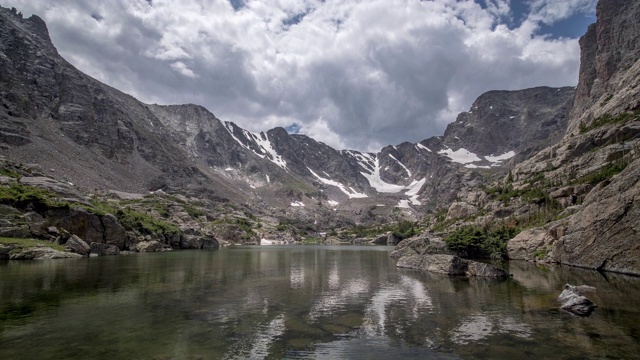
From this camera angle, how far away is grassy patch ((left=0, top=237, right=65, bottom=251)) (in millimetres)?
58562

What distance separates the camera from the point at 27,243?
2378 inches

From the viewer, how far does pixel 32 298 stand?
27.8 m

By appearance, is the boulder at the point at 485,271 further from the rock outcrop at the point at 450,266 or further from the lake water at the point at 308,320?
the lake water at the point at 308,320

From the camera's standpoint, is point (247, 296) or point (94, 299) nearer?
point (94, 299)

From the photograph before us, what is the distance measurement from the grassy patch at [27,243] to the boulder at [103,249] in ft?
28.8

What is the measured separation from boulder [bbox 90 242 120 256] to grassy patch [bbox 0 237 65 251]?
28.8 ft

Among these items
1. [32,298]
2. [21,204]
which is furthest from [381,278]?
[21,204]

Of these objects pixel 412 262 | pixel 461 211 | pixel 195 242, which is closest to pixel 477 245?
pixel 412 262

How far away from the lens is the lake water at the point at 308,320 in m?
16.6

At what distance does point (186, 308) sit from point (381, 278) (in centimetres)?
2625

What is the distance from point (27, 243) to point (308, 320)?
61.8 metres

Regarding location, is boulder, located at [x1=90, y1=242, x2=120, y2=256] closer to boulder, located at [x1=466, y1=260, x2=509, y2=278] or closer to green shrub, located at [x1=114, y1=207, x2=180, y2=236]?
green shrub, located at [x1=114, y1=207, x2=180, y2=236]

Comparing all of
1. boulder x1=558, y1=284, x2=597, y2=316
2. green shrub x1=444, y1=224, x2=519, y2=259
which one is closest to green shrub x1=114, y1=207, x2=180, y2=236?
green shrub x1=444, y1=224, x2=519, y2=259

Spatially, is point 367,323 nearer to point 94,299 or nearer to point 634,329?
point 634,329
